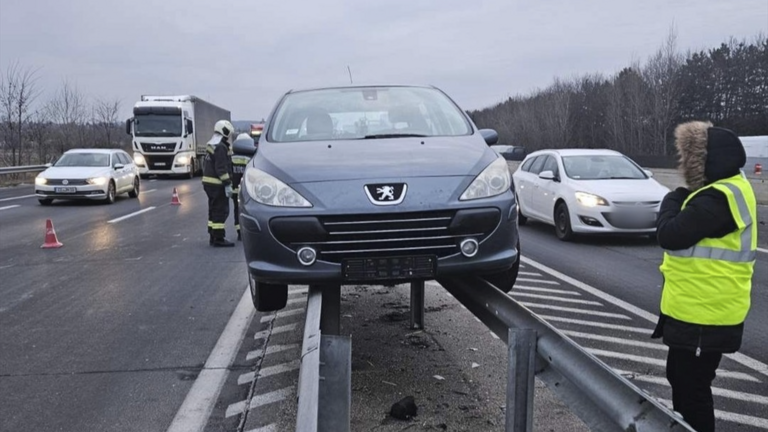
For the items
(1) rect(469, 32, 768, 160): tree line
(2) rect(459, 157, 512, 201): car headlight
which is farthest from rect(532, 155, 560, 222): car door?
(1) rect(469, 32, 768, 160): tree line

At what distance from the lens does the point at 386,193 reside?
372 cm

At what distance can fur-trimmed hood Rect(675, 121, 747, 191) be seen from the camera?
3043mm

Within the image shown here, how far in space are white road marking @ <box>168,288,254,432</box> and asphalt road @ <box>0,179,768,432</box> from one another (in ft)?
0.17

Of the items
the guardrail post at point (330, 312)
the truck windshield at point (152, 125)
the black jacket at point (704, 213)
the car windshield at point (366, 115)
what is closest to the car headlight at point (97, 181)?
the truck windshield at point (152, 125)

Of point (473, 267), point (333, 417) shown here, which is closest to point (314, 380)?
point (333, 417)

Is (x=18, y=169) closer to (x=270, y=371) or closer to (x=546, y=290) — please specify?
(x=546, y=290)

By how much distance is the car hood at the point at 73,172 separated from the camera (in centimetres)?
1839

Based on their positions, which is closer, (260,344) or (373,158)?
(373,158)

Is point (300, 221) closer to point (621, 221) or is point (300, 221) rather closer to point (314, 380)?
point (314, 380)

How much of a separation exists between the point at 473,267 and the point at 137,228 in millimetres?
11083

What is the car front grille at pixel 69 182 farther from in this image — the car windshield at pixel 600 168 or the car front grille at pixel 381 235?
the car front grille at pixel 381 235

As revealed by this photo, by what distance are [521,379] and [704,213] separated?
112 centimetres

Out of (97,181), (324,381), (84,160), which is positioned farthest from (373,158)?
(84,160)

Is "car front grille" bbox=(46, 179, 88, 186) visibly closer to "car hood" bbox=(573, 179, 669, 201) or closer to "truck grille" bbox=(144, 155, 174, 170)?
"truck grille" bbox=(144, 155, 174, 170)
